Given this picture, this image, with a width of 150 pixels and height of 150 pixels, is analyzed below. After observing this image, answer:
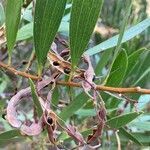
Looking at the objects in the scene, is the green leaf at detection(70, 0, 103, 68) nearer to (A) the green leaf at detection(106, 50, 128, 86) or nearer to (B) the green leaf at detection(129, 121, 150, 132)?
(A) the green leaf at detection(106, 50, 128, 86)

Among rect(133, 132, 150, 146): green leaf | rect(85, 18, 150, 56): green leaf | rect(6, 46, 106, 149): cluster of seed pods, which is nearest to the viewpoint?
rect(6, 46, 106, 149): cluster of seed pods

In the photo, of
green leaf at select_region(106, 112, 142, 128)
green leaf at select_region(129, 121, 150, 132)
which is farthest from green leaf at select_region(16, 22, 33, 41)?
green leaf at select_region(129, 121, 150, 132)

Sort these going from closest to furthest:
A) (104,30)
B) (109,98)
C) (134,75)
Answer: (109,98), (134,75), (104,30)

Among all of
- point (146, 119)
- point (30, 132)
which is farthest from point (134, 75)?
point (30, 132)

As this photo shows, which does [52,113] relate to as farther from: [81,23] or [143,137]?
[143,137]

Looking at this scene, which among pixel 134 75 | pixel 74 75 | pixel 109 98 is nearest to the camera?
pixel 74 75

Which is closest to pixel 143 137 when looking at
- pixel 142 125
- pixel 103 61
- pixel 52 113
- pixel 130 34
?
pixel 142 125

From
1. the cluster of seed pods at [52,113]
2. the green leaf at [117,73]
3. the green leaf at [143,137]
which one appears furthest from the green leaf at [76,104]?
the green leaf at [143,137]

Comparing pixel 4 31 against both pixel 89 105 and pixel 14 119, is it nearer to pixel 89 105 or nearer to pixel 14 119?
pixel 14 119
